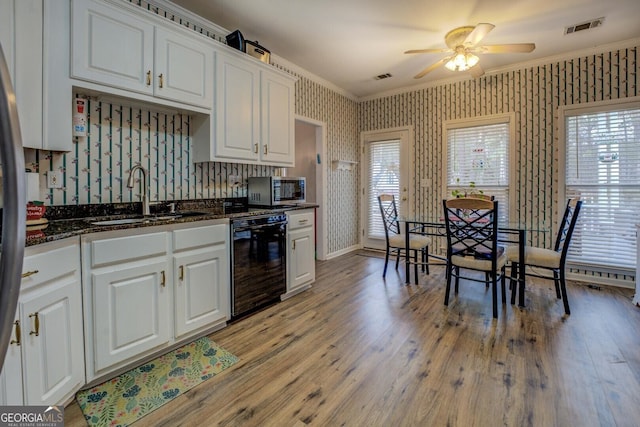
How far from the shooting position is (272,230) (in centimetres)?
279

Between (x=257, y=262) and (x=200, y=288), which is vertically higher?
(x=257, y=262)

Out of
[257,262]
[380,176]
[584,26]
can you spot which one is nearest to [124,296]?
[257,262]

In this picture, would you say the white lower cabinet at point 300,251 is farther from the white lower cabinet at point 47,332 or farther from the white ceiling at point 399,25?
the white ceiling at point 399,25

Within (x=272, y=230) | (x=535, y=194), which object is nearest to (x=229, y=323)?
(x=272, y=230)

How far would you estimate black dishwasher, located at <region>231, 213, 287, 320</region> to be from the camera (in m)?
2.48

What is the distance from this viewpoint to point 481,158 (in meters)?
4.25

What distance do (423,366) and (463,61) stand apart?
2.77 m

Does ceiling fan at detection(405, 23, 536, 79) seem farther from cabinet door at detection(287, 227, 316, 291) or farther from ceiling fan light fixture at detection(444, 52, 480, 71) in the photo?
cabinet door at detection(287, 227, 316, 291)

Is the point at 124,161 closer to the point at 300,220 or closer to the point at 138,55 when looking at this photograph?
the point at 138,55

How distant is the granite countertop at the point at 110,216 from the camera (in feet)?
4.77

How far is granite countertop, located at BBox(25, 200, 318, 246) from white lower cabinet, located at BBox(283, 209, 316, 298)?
0.12 metres

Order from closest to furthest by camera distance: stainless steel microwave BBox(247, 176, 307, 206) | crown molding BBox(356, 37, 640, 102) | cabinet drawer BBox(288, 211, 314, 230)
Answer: cabinet drawer BBox(288, 211, 314, 230), stainless steel microwave BBox(247, 176, 307, 206), crown molding BBox(356, 37, 640, 102)

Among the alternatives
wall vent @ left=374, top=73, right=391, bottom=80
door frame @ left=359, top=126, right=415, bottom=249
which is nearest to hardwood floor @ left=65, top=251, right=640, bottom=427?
door frame @ left=359, top=126, right=415, bottom=249

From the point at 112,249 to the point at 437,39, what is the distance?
358cm
